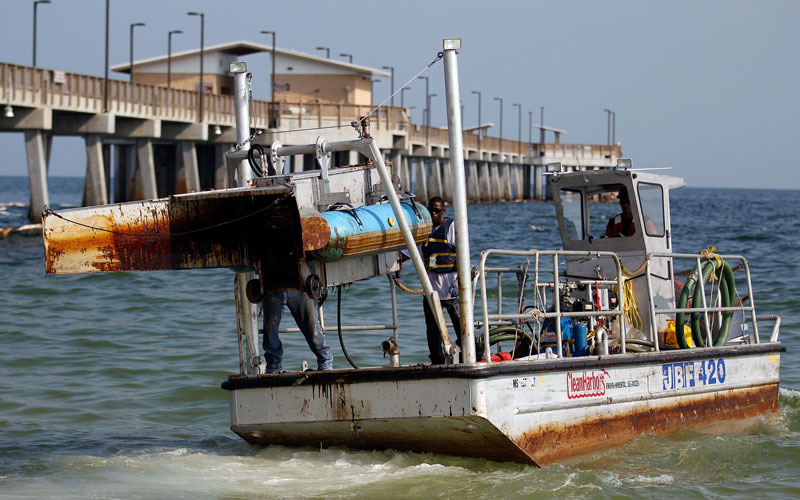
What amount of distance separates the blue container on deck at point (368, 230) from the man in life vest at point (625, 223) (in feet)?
9.52

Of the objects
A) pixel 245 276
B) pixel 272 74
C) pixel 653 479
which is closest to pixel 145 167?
pixel 272 74

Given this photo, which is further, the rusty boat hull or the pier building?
the pier building

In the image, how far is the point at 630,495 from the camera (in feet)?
28.3

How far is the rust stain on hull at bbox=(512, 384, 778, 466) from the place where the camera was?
878 centimetres

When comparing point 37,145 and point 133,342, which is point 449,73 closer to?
point 133,342

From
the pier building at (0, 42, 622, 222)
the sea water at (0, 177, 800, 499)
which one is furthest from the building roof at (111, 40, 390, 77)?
the sea water at (0, 177, 800, 499)

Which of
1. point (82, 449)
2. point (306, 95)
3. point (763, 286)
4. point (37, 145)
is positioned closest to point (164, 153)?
point (306, 95)

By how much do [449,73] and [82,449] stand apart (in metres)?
5.24

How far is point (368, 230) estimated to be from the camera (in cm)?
863

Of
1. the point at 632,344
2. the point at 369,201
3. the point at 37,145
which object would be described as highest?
the point at 37,145

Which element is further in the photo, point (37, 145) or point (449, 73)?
point (37, 145)

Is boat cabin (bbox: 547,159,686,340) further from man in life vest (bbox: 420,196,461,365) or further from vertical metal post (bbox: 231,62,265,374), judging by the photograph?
vertical metal post (bbox: 231,62,265,374)

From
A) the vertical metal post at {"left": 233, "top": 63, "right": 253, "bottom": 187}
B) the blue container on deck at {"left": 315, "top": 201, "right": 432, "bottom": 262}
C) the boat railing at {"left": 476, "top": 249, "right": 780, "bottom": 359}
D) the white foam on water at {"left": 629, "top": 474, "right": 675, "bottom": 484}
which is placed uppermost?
the vertical metal post at {"left": 233, "top": 63, "right": 253, "bottom": 187}

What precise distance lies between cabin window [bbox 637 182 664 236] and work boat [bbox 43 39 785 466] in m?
0.77
